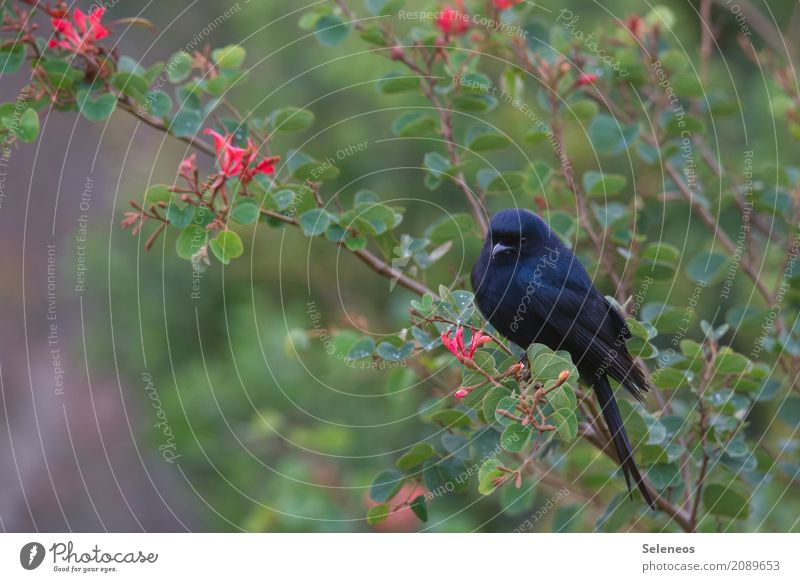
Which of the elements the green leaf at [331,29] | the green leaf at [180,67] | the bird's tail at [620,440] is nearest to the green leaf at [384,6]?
the green leaf at [331,29]

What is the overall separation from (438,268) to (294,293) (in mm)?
1303

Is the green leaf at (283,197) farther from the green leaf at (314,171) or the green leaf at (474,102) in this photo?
the green leaf at (474,102)

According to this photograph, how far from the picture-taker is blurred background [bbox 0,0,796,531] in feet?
15.0

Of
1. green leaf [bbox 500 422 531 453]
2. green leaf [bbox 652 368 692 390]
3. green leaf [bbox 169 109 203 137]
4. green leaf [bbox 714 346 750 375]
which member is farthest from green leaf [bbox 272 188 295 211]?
green leaf [bbox 714 346 750 375]

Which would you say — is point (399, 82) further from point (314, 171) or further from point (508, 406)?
point (508, 406)

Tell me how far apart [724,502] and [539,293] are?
3.32ft

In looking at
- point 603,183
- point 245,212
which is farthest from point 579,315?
point 245,212

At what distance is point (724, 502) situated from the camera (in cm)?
294

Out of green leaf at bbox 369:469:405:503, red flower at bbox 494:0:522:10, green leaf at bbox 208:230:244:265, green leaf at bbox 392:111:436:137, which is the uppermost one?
red flower at bbox 494:0:522:10

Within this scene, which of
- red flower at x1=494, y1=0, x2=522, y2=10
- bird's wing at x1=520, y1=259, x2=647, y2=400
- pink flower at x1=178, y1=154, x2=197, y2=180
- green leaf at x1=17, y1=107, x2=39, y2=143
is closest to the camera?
pink flower at x1=178, y1=154, x2=197, y2=180

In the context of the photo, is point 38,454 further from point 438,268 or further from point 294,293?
point 438,268

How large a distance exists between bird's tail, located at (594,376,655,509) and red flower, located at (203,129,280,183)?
138cm

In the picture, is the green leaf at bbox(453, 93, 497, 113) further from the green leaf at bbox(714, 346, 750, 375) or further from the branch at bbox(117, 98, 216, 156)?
the green leaf at bbox(714, 346, 750, 375)

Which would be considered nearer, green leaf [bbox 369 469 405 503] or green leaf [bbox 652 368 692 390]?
green leaf [bbox 652 368 692 390]
